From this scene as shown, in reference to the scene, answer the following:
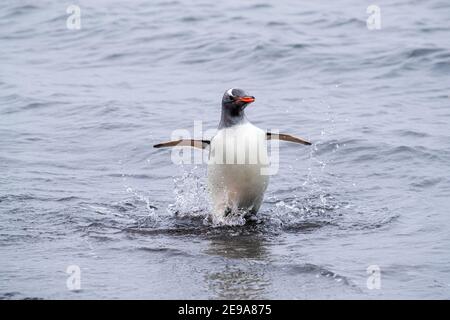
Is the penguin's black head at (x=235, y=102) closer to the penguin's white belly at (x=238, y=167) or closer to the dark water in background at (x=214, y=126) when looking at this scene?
the penguin's white belly at (x=238, y=167)

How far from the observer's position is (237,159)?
291 inches

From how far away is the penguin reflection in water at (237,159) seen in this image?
738 cm

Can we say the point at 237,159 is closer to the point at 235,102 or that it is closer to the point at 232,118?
the point at 232,118

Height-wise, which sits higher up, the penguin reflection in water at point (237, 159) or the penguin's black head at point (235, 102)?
the penguin's black head at point (235, 102)

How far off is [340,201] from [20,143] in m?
4.40

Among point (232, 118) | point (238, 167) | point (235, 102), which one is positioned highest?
point (235, 102)

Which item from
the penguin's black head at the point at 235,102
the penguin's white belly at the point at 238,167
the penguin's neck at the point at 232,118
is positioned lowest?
the penguin's white belly at the point at 238,167

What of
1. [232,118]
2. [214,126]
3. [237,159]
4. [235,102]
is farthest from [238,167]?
[214,126]

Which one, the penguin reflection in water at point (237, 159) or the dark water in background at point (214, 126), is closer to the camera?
the dark water in background at point (214, 126)

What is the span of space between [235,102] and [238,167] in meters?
0.56

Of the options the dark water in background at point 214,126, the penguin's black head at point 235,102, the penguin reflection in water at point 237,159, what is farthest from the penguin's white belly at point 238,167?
the dark water in background at point 214,126

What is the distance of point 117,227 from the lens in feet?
Answer: 24.4

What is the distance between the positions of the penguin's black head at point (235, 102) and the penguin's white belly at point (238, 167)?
0.43ft
